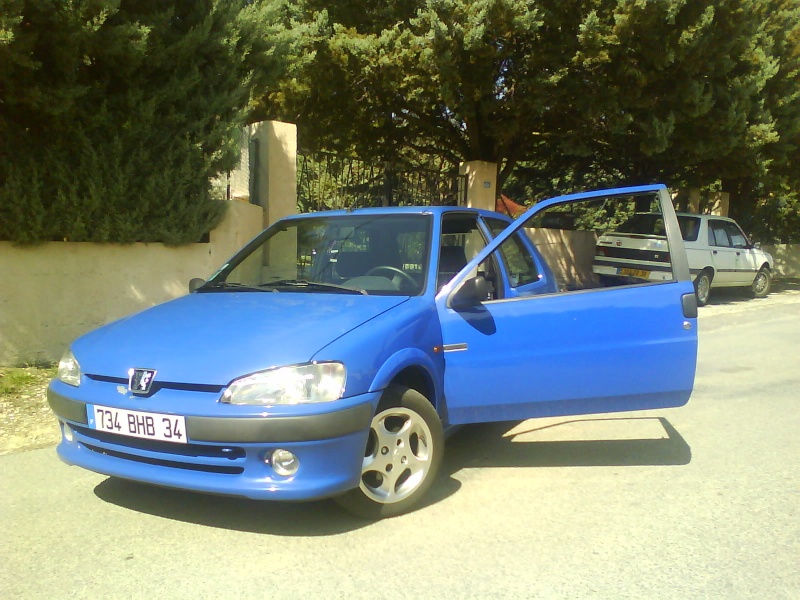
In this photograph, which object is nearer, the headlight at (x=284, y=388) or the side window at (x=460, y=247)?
the headlight at (x=284, y=388)

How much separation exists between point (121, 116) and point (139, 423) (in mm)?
4839

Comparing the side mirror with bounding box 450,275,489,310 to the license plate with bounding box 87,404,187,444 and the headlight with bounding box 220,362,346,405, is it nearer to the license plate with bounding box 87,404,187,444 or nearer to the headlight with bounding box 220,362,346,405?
the headlight with bounding box 220,362,346,405

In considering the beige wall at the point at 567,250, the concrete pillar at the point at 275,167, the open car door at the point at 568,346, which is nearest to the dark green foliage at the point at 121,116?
the concrete pillar at the point at 275,167

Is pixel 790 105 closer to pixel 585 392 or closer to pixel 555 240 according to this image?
pixel 555 240

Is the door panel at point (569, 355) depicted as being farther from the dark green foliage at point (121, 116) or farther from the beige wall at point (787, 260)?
the beige wall at point (787, 260)

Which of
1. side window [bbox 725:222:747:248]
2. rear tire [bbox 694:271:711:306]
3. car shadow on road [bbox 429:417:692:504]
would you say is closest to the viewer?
car shadow on road [bbox 429:417:692:504]

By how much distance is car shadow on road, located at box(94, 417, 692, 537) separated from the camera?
344cm

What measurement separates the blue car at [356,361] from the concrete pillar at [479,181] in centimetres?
811

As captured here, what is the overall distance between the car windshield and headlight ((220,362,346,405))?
1.03 meters

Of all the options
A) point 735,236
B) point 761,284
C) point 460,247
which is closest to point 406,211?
point 460,247

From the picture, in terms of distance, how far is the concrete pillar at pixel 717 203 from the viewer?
62.3 ft

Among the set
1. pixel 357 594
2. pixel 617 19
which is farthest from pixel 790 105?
pixel 357 594

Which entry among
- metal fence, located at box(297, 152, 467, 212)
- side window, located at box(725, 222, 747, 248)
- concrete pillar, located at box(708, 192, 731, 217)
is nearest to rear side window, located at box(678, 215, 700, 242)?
side window, located at box(725, 222, 747, 248)

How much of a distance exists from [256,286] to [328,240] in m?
0.63
